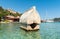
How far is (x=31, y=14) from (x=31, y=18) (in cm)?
77

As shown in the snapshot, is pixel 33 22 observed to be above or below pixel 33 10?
below

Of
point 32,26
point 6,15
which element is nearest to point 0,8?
point 6,15

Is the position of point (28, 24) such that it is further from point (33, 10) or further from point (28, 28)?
point (33, 10)

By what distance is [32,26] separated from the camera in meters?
28.2

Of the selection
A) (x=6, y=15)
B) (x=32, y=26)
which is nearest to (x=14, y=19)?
(x=6, y=15)

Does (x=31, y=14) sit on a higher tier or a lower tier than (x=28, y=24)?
higher

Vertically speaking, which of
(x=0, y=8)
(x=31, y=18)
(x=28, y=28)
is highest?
(x=0, y=8)

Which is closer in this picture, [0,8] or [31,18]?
[31,18]

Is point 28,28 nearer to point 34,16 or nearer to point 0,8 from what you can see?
point 34,16

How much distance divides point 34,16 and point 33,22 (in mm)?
1096

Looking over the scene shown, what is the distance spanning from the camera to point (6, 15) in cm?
8938

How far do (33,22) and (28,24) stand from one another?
3.23 feet

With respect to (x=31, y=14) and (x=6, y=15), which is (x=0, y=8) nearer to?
(x=6, y=15)

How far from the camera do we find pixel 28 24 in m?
26.7
